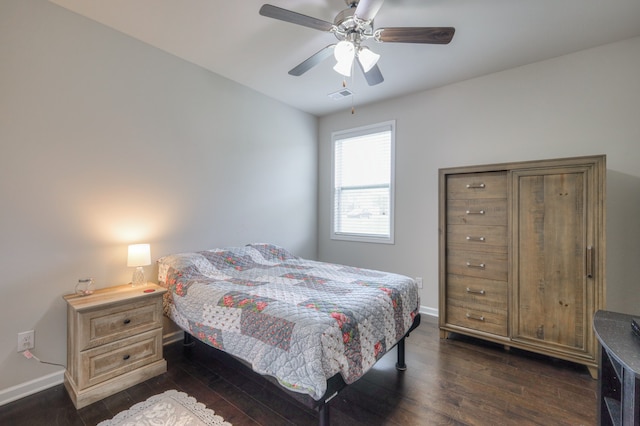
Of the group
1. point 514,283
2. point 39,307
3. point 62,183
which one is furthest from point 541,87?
point 39,307

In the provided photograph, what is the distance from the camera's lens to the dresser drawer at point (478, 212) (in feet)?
8.40

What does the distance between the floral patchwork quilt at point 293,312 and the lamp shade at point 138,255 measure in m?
0.21

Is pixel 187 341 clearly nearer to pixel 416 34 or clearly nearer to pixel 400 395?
pixel 400 395

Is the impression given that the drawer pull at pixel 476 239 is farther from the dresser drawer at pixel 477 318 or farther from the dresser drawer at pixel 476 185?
the dresser drawer at pixel 477 318

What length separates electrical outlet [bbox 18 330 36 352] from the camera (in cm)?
193

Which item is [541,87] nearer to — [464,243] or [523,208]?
[523,208]

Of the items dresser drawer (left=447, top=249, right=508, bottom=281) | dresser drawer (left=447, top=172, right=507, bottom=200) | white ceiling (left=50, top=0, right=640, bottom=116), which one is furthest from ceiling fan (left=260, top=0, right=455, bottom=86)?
dresser drawer (left=447, top=249, right=508, bottom=281)

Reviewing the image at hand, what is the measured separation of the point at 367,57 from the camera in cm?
204

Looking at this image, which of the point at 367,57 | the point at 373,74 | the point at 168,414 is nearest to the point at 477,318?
the point at 373,74

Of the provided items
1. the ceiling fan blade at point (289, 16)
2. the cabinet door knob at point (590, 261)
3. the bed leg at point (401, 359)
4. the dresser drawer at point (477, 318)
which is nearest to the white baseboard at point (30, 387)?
the bed leg at point (401, 359)

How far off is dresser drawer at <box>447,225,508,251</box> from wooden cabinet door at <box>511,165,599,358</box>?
110 millimetres

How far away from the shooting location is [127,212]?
7.99 ft

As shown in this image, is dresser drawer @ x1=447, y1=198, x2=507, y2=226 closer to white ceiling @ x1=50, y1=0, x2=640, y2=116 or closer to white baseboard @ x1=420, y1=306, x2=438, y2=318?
white baseboard @ x1=420, y1=306, x2=438, y2=318

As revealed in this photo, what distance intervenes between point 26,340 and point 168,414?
46.0 inches
